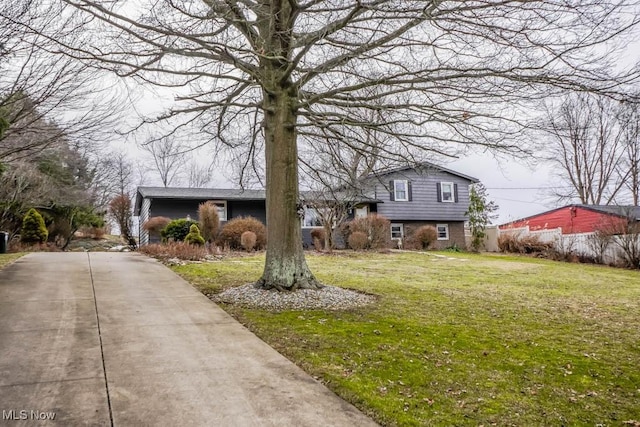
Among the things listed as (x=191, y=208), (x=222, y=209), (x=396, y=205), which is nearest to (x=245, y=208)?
(x=222, y=209)

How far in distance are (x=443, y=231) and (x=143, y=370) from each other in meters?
23.7

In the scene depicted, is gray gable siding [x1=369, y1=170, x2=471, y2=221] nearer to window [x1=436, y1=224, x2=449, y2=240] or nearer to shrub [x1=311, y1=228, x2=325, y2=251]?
window [x1=436, y1=224, x2=449, y2=240]

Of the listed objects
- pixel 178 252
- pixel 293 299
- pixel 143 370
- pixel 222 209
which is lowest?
pixel 143 370

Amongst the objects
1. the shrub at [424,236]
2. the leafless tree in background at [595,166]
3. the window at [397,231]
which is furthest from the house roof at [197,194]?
the leafless tree in background at [595,166]

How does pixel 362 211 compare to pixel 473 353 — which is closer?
pixel 473 353

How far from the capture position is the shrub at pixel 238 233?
701 inches

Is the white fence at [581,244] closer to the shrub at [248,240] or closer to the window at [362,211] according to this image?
the window at [362,211]

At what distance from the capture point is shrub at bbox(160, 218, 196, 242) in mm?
18000

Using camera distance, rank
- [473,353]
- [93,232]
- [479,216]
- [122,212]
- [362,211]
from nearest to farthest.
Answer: [473,353] < [479,216] < [362,211] < [122,212] < [93,232]

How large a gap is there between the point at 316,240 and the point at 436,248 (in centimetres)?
739

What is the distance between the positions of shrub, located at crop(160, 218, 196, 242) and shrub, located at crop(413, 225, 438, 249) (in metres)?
11.6

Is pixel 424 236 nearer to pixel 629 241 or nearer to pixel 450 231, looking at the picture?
pixel 450 231

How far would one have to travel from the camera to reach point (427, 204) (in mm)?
25156

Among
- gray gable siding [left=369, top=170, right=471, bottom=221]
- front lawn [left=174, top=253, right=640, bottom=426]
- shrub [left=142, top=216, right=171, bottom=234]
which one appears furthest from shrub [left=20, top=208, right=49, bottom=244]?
gray gable siding [left=369, top=170, right=471, bottom=221]
